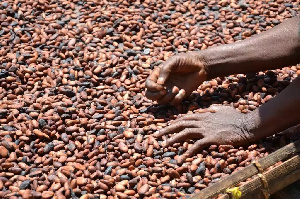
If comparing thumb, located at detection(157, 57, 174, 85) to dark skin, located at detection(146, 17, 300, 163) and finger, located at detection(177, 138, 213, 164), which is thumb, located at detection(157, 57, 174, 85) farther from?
finger, located at detection(177, 138, 213, 164)

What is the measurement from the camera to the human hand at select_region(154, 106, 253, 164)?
281 cm

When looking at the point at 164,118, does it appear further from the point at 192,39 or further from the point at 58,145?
the point at 192,39

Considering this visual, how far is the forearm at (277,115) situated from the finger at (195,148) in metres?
0.25

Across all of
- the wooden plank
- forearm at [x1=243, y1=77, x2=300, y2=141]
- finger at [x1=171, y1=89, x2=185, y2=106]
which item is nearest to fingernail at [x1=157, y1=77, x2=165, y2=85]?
finger at [x1=171, y1=89, x2=185, y2=106]

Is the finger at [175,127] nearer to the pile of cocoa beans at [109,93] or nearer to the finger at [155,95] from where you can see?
the pile of cocoa beans at [109,93]

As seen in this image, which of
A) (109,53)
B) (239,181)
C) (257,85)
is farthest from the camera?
(109,53)

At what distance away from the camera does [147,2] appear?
13.4 ft

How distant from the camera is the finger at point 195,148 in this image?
274 centimetres

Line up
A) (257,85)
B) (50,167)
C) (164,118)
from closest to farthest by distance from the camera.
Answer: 1. (50,167)
2. (164,118)
3. (257,85)

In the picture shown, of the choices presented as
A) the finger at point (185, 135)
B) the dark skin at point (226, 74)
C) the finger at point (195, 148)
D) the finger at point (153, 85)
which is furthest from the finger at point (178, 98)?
the finger at point (195, 148)

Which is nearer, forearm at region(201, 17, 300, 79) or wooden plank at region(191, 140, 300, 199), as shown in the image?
wooden plank at region(191, 140, 300, 199)

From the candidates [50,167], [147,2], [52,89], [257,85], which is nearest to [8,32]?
[52,89]

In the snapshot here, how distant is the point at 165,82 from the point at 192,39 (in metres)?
0.75

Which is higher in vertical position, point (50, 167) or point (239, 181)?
point (239, 181)
